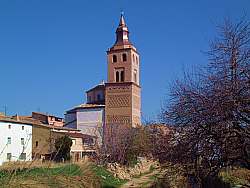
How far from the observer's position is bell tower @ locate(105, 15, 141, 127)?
77.4 metres

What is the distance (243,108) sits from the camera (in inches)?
382

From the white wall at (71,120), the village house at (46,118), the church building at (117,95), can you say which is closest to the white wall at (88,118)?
the church building at (117,95)

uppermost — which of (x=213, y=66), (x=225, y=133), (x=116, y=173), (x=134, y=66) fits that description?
(x=134, y=66)

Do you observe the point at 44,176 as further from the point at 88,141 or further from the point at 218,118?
the point at 88,141

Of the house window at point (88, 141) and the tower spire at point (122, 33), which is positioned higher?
the tower spire at point (122, 33)

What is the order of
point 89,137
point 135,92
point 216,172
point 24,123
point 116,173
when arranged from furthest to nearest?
point 135,92, point 89,137, point 24,123, point 116,173, point 216,172

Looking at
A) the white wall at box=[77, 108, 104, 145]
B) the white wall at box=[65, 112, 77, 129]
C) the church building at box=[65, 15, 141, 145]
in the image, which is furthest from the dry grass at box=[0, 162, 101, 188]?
the white wall at box=[65, 112, 77, 129]

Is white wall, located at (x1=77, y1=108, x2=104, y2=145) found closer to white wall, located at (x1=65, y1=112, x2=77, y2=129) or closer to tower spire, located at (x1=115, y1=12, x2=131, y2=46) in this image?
white wall, located at (x1=65, y1=112, x2=77, y2=129)

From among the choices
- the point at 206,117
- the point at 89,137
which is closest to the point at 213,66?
Answer: the point at 206,117

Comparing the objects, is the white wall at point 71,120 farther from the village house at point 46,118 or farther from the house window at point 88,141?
the house window at point 88,141

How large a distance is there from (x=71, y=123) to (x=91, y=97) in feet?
26.2

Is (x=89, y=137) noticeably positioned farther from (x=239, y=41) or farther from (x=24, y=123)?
(x=239, y=41)

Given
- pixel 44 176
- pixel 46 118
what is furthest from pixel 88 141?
pixel 44 176

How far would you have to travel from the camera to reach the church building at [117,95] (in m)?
77.6
